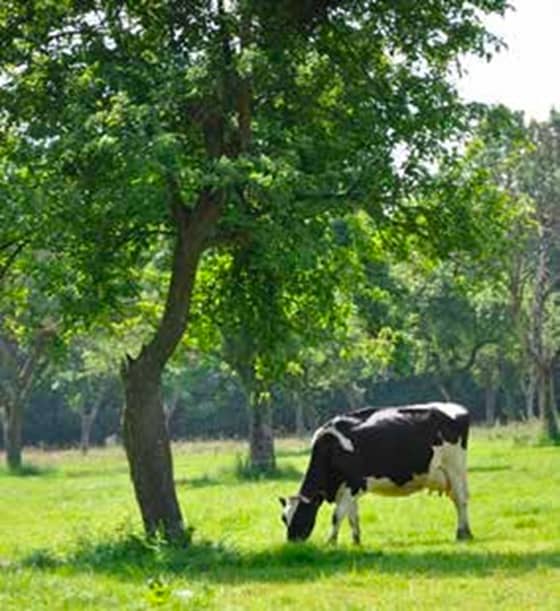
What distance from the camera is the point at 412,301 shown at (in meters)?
73.6

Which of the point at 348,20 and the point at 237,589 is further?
the point at 348,20

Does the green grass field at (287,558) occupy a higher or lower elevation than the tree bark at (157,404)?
lower

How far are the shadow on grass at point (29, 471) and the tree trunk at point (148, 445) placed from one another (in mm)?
33250

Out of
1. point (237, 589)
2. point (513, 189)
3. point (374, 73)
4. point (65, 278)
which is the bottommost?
point (237, 589)

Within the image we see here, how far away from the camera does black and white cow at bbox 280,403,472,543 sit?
2170 cm

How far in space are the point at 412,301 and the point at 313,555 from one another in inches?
2194

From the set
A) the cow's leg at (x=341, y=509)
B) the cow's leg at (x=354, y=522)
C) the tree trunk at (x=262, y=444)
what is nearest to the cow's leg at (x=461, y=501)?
the cow's leg at (x=354, y=522)

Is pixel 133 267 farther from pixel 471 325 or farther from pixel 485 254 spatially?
pixel 471 325

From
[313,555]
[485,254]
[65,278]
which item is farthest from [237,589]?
[485,254]

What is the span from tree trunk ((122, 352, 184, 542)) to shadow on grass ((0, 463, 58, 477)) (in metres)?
33.3

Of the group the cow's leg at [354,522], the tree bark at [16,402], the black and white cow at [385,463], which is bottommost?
the cow's leg at [354,522]

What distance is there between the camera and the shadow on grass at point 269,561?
16422 millimetres

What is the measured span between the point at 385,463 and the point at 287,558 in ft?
13.2

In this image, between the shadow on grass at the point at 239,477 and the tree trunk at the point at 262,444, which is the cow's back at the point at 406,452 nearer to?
the shadow on grass at the point at 239,477
